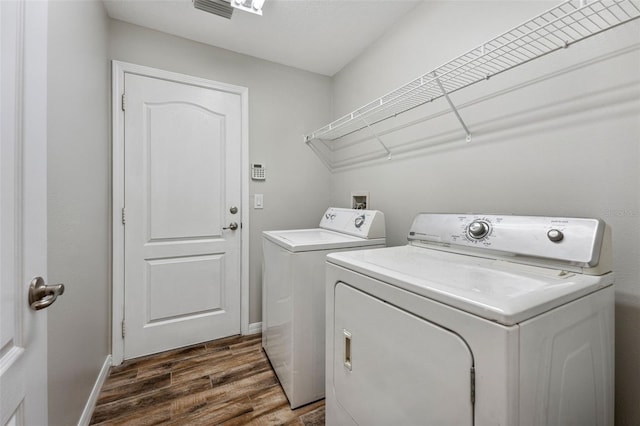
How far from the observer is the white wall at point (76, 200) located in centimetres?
108

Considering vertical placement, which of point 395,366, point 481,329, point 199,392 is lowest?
point 199,392

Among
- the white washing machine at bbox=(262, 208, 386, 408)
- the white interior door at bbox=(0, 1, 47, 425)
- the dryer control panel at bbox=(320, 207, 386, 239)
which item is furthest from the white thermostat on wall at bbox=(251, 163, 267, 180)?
the white interior door at bbox=(0, 1, 47, 425)

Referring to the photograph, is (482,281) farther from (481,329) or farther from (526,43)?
(526,43)

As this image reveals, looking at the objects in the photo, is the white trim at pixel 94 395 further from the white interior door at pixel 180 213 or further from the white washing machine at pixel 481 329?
the white washing machine at pixel 481 329

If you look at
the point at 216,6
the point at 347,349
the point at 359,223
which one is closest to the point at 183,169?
the point at 216,6

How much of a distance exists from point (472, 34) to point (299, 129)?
1.52 metres

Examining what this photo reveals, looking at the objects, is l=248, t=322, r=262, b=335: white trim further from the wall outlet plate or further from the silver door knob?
the silver door knob

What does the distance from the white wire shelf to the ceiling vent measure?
1.20 metres

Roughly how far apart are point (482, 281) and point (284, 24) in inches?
80.0

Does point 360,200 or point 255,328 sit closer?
point 360,200

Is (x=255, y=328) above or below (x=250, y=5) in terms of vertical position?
below

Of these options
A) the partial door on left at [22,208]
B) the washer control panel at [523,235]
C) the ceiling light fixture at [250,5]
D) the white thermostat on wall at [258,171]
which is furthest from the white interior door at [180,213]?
the washer control panel at [523,235]

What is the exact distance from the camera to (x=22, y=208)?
0.60 m

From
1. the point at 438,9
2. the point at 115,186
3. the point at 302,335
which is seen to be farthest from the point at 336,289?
the point at 115,186
